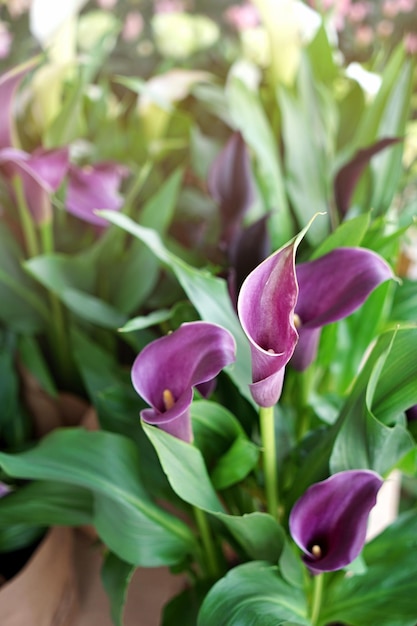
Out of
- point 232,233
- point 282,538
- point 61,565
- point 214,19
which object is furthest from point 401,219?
point 214,19

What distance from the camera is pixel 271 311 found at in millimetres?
254

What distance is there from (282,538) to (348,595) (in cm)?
7

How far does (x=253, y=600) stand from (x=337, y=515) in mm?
68

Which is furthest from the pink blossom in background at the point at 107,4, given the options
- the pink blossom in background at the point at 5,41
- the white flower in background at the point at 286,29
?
the white flower in background at the point at 286,29

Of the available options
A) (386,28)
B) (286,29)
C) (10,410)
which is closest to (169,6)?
(386,28)

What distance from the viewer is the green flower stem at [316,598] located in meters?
0.39

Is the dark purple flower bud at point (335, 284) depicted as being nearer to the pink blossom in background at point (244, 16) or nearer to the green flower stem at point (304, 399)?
the green flower stem at point (304, 399)

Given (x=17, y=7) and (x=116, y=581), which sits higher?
(x=17, y=7)

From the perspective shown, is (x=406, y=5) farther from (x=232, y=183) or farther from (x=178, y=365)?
(x=178, y=365)

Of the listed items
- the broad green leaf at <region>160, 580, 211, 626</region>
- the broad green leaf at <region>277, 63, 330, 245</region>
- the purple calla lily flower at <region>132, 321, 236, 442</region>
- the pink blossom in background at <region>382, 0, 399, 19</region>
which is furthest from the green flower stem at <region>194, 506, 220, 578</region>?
the pink blossom in background at <region>382, 0, 399, 19</region>

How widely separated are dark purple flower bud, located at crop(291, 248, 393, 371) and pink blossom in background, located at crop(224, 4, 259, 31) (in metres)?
0.68

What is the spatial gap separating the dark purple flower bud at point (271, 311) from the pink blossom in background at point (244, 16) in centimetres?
77

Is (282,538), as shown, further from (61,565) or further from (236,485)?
(61,565)

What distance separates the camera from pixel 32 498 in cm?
42
